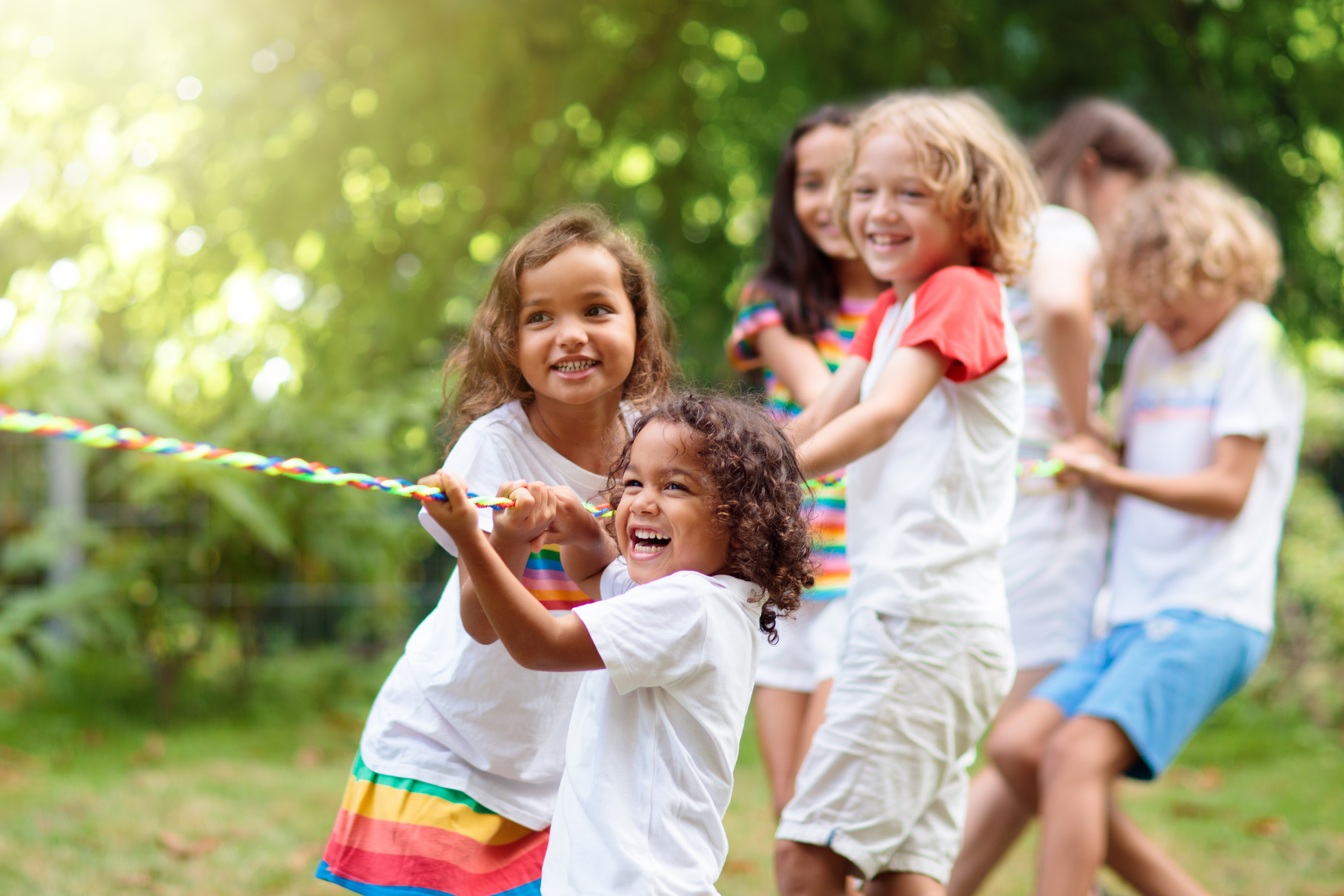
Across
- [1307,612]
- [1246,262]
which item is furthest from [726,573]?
[1307,612]

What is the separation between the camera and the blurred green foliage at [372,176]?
15.4 ft

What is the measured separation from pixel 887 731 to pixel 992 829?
1.11 meters

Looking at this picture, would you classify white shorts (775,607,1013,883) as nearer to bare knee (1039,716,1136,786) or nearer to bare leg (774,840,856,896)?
bare leg (774,840,856,896)

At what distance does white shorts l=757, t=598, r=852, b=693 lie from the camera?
8.78ft

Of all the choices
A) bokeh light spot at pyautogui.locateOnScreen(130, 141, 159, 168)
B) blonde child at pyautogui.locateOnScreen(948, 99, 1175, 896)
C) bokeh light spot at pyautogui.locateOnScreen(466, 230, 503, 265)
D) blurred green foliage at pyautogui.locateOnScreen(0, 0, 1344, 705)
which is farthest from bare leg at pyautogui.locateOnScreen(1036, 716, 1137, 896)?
bokeh light spot at pyautogui.locateOnScreen(130, 141, 159, 168)

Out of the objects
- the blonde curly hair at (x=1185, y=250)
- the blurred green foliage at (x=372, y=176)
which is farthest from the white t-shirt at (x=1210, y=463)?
the blurred green foliage at (x=372, y=176)

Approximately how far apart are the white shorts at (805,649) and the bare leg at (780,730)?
0.02 meters

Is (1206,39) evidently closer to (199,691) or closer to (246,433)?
(246,433)

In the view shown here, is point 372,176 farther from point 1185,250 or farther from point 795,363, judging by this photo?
point 1185,250

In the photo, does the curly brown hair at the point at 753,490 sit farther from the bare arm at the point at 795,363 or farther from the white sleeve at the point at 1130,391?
the white sleeve at the point at 1130,391

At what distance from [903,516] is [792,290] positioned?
2.78 ft

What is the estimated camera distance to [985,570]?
2.17 meters

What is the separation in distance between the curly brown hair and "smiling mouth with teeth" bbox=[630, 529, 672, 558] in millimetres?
68

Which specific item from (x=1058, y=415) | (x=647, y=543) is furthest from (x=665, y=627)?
(x=1058, y=415)
